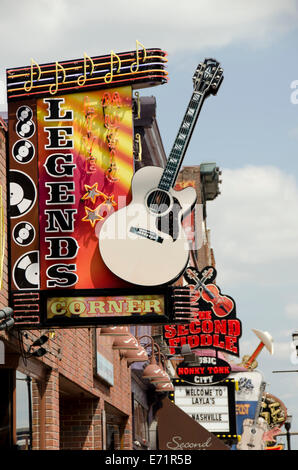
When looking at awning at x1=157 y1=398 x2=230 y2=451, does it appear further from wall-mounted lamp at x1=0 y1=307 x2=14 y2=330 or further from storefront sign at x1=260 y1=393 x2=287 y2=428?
storefront sign at x1=260 y1=393 x2=287 y2=428

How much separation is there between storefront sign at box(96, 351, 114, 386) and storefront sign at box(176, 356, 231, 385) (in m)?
8.68

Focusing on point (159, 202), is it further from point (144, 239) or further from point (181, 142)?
point (181, 142)

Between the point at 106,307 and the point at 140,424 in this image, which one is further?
the point at 140,424

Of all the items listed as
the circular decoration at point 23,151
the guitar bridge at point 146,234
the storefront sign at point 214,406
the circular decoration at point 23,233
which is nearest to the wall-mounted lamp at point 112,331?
the guitar bridge at point 146,234

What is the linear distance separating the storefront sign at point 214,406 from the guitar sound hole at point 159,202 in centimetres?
1785

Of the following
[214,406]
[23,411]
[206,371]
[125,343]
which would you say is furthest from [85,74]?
[214,406]

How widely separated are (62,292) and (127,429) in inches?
422

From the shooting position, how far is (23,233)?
14.1m

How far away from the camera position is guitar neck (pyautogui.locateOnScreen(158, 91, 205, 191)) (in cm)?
1436

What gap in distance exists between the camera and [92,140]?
14.5m

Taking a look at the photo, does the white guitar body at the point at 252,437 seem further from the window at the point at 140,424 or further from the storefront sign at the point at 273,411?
the window at the point at 140,424

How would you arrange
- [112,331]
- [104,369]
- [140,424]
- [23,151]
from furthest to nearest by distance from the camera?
[140,424], [104,369], [112,331], [23,151]

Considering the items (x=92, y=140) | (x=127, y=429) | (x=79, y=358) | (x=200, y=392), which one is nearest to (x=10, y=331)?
(x=92, y=140)

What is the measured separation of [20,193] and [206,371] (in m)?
16.7
